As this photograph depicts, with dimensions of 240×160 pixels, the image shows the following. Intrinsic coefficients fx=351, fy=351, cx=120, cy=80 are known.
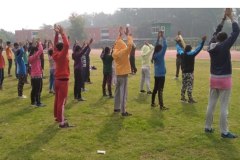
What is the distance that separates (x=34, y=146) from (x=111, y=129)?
2.10 meters

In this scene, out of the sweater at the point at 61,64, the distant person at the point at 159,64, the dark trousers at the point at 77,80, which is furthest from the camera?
the dark trousers at the point at 77,80

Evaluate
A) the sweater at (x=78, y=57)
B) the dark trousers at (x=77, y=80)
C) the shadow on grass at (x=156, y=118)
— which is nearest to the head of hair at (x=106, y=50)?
the sweater at (x=78, y=57)

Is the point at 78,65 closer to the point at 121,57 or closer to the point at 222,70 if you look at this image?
the point at 121,57

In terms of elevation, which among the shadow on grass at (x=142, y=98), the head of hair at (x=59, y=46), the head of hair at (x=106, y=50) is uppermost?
the head of hair at (x=59, y=46)

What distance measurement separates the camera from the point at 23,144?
7.77 m

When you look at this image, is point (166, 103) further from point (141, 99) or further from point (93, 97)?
point (93, 97)

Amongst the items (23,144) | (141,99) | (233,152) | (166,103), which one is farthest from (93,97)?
(233,152)

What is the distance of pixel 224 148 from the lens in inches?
289

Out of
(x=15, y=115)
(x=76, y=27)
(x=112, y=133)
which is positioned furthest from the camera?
(x=76, y=27)

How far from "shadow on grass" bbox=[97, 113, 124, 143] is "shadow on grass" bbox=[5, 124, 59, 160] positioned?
3.86 feet

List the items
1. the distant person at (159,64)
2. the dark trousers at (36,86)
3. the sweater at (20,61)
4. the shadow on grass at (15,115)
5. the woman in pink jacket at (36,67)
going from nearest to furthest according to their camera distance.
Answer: the shadow on grass at (15,115) → the distant person at (159,64) → the woman in pink jacket at (36,67) → the dark trousers at (36,86) → the sweater at (20,61)

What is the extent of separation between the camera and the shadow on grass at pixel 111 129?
816 centimetres

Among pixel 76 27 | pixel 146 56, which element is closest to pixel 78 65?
pixel 146 56

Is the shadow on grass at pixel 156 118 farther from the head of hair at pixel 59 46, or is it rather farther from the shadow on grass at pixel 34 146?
the head of hair at pixel 59 46
